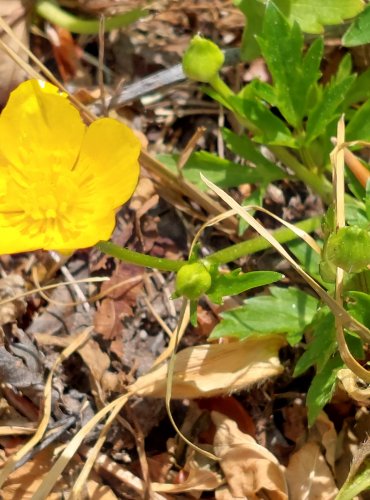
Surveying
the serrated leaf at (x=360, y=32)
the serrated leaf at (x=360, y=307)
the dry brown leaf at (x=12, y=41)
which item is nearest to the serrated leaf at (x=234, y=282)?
the serrated leaf at (x=360, y=307)

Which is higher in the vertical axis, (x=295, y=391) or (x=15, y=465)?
(x=15, y=465)

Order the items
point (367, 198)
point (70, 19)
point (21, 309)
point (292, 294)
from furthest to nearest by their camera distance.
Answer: point (70, 19) < point (21, 309) < point (292, 294) < point (367, 198)

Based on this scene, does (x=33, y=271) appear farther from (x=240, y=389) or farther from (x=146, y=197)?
(x=240, y=389)

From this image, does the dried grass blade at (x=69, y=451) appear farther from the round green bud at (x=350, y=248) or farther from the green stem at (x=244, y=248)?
the round green bud at (x=350, y=248)

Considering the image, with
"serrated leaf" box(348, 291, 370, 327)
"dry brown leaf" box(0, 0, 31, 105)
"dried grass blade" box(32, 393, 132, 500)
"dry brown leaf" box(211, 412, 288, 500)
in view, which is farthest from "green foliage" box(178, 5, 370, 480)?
"dry brown leaf" box(0, 0, 31, 105)

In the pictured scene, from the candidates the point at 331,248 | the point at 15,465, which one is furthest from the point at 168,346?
the point at 331,248

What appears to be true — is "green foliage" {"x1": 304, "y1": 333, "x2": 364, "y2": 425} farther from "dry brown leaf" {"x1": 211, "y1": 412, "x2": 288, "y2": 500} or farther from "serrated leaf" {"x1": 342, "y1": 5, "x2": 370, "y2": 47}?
"serrated leaf" {"x1": 342, "y1": 5, "x2": 370, "y2": 47}

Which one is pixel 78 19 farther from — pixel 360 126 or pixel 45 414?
pixel 45 414
